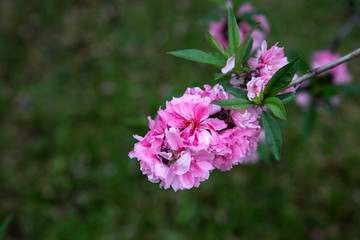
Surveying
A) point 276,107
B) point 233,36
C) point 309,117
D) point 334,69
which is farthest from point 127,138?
point 276,107

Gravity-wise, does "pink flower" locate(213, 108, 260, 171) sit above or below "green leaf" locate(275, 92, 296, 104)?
below

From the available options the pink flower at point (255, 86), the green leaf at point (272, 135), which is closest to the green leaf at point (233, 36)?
the pink flower at point (255, 86)

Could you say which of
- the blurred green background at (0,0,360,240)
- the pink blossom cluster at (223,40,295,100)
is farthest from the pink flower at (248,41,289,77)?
the blurred green background at (0,0,360,240)

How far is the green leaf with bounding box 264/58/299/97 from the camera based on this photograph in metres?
0.99

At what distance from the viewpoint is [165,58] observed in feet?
11.5

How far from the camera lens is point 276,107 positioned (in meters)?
1.00

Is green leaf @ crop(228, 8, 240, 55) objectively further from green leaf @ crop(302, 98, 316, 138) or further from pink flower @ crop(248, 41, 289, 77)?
green leaf @ crop(302, 98, 316, 138)

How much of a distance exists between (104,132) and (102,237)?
99cm

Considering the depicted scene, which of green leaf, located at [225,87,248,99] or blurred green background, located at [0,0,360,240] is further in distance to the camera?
blurred green background, located at [0,0,360,240]

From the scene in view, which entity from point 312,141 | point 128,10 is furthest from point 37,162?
point 312,141

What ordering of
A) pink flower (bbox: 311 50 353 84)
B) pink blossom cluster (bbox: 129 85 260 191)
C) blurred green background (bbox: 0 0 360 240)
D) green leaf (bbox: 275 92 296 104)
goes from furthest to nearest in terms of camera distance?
blurred green background (bbox: 0 0 360 240)
pink flower (bbox: 311 50 353 84)
green leaf (bbox: 275 92 296 104)
pink blossom cluster (bbox: 129 85 260 191)

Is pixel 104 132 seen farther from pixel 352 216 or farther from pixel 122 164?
pixel 352 216

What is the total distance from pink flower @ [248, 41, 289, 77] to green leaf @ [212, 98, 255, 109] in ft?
0.45

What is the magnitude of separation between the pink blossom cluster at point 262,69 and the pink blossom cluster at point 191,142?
83 millimetres
